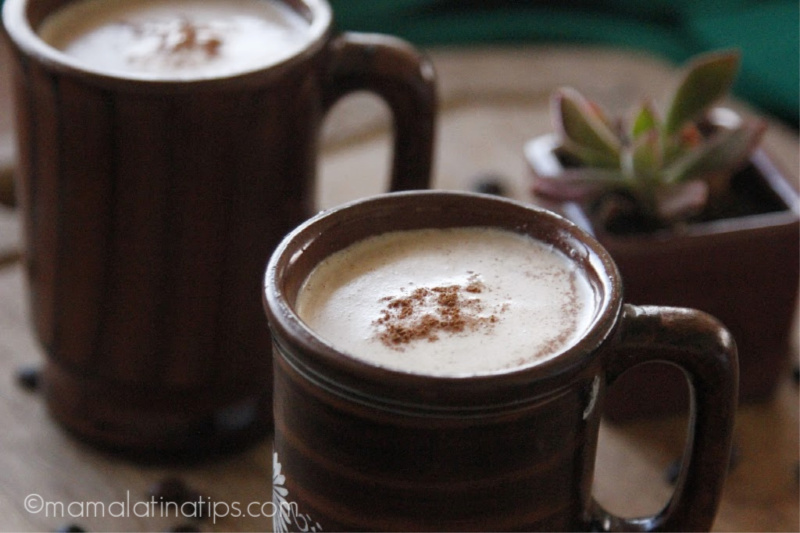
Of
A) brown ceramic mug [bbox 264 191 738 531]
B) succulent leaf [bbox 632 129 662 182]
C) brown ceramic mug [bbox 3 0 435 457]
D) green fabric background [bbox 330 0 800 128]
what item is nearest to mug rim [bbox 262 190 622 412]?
brown ceramic mug [bbox 264 191 738 531]

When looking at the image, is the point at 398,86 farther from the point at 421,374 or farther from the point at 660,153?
the point at 421,374

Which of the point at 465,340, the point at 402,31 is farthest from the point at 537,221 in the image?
the point at 402,31

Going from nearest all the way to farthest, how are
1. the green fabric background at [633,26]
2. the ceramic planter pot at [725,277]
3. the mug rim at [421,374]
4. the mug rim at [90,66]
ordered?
the mug rim at [421,374] < the mug rim at [90,66] < the ceramic planter pot at [725,277] < the green fabric background at [633,26]

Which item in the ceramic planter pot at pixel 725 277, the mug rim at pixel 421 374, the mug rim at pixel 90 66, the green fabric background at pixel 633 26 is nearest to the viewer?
the mug rim at pixel 421 374

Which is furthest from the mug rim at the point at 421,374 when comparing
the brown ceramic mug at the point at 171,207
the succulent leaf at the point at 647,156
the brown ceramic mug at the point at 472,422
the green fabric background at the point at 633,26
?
the green fabric background at the point at 633,26

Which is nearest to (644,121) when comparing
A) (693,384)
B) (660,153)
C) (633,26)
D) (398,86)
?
(660,153)

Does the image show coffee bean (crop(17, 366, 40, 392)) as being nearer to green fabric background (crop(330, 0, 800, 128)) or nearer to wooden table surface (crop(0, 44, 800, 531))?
wooden table surface (crop(0, 44, 800, 531))

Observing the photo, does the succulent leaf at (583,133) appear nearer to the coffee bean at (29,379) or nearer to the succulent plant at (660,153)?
the succulent plant at (660,153)
